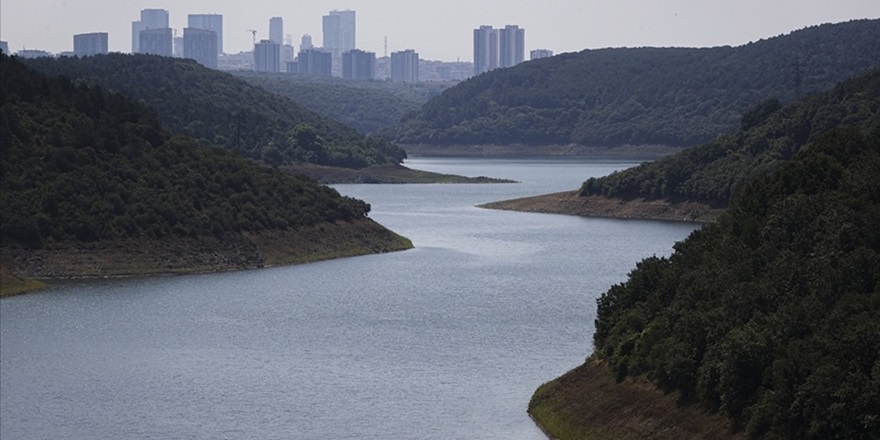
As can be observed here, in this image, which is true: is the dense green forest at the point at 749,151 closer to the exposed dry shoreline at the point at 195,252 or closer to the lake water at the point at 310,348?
the lake water at the point at 310,348

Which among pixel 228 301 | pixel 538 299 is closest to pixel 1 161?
pixel 228 301

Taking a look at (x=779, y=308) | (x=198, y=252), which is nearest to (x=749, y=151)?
(x=198, y=252)

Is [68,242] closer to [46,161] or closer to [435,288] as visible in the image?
[46,161]

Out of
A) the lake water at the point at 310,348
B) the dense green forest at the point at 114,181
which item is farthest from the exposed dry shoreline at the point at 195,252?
the lake water at the point at 310,348

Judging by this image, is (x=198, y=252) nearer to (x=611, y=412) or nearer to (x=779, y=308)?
(x=611, y=412)

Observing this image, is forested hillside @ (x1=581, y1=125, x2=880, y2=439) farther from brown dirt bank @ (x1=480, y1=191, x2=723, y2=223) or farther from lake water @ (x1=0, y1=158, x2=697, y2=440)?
brown dirt bank @ (x1=480, y1=191, x2=723, y2=223)

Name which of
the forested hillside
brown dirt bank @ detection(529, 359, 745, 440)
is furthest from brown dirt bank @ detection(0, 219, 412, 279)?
brown dirt bank @ detection(529, 359, 745, 440)
